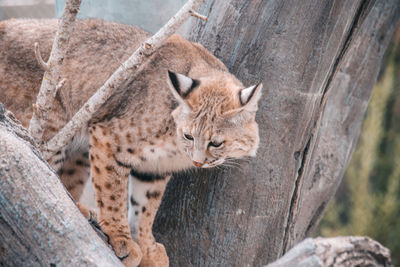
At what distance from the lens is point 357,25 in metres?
3.71

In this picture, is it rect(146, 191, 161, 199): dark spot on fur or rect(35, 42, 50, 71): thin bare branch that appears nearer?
rect(35, 42, 50, 71): thin bare branch

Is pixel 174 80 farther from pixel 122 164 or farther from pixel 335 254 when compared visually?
pixel 335 254

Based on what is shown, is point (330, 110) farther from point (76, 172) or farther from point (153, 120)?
point (76, 172)

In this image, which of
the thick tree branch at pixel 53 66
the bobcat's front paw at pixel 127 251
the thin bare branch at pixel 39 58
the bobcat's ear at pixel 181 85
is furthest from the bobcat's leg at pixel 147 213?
the thin bare branch at pixel 39 58

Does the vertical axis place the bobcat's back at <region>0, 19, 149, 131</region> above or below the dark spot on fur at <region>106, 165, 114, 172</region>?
above

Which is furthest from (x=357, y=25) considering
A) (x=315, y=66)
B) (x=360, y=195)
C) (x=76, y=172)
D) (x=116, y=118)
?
(x=360, y=195)

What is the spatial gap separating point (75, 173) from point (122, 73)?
1.42 m

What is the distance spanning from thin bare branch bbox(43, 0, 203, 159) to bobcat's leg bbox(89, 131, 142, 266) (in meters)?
0.32

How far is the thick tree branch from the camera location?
2.89 m

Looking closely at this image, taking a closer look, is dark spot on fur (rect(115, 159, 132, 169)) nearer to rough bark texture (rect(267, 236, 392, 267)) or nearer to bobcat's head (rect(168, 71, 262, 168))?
bobcat's head (rect(168, 71, 262, 168))

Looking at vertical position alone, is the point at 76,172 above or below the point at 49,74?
below

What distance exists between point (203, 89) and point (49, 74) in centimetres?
98

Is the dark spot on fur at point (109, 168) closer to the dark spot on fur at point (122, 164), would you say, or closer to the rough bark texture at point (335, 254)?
the dark spot on fur at point (122, 164)

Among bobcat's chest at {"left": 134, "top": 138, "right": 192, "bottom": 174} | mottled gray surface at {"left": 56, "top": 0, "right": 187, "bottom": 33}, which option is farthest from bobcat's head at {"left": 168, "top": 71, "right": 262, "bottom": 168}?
mottled gray surface at {"left": 56, "top": 0, "right": 187, "bottom": 33}
